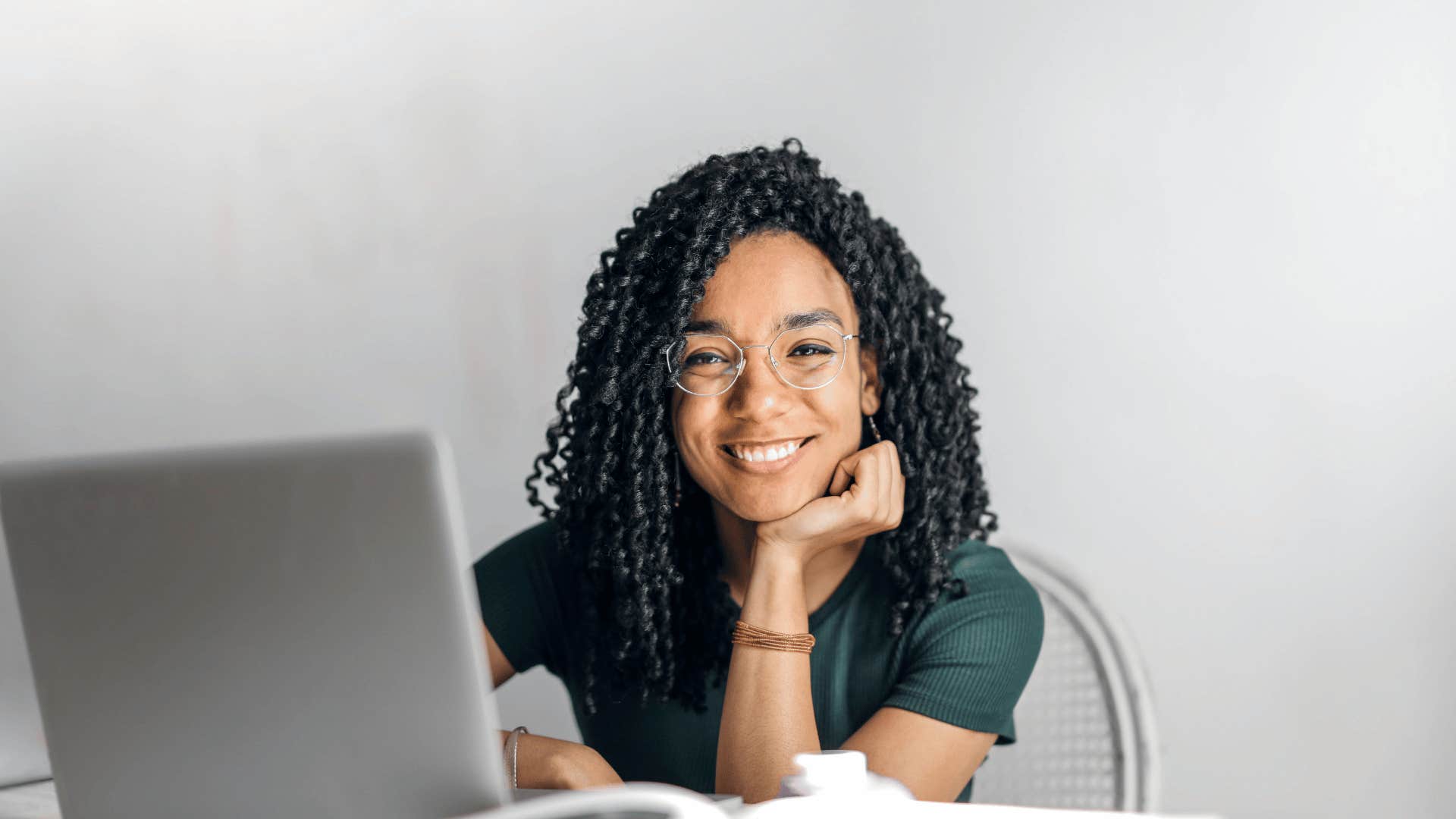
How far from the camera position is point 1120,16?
1.99 meters

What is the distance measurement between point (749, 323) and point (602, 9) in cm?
110

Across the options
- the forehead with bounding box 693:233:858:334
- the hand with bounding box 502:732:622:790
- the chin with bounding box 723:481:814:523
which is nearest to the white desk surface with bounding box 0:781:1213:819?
the hand with bounding box 502:732:622:790

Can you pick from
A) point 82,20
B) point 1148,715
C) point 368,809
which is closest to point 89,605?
point 368,809

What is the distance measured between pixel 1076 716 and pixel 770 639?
1.68 ft

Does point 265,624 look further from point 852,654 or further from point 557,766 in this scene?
point 852,654

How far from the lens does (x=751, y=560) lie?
1.47 m

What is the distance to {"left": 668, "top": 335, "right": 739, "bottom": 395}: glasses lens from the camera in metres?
1.38

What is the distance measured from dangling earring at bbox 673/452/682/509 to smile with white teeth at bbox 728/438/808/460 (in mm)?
101

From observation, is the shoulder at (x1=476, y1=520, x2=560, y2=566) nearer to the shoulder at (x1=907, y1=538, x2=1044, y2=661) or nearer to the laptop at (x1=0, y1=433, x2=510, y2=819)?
the shoulder at (x1=907, y1=538, x2=1044, y2=661)

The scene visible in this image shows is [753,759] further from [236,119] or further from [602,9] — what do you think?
[236,119]

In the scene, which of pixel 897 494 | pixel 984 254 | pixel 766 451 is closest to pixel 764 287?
pixel 766 451

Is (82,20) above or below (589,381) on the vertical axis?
above

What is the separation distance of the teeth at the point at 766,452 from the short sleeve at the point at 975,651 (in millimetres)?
253

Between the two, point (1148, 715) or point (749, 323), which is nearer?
point (749, 323)
